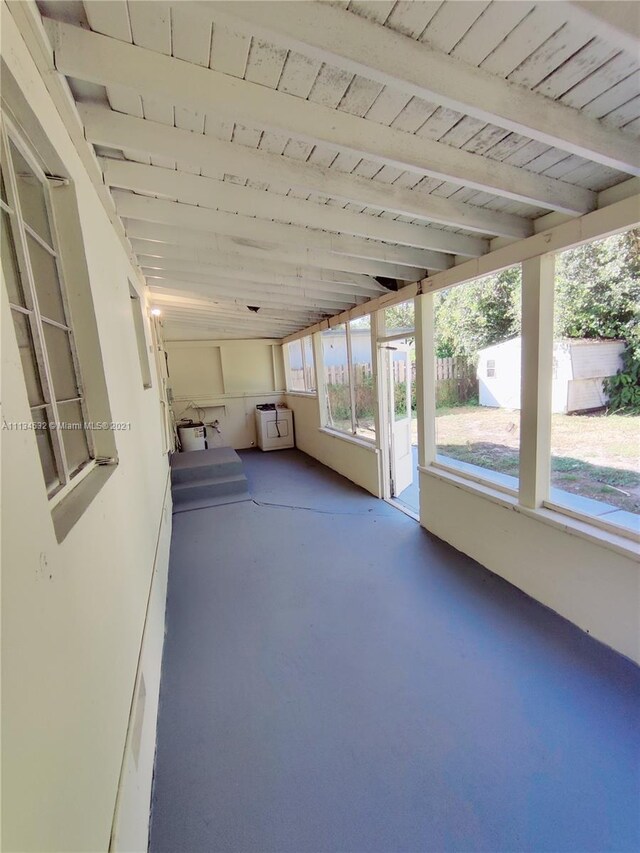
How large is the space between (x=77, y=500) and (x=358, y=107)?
170 cm

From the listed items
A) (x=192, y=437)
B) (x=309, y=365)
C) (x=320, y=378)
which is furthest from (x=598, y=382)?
(x=192, y=437)

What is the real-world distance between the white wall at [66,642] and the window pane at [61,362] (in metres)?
0.14

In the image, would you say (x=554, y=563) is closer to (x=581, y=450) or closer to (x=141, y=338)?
(x=581, y=450)

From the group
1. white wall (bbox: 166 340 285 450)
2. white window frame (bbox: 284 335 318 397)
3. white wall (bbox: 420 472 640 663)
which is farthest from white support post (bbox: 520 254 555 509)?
white wall (bbox: 166 340 285 450)

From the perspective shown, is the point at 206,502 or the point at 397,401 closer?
the point at 397,401

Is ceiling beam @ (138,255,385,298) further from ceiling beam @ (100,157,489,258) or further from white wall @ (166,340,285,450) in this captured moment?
white wall @ (166,340,285,450)

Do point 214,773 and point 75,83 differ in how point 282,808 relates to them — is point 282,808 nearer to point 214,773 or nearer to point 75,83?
point 214,773

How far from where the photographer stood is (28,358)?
3.46 feet

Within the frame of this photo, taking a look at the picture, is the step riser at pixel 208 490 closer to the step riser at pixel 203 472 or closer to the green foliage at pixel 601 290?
the step riser at pixel 203 472

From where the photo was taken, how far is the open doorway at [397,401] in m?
3.88

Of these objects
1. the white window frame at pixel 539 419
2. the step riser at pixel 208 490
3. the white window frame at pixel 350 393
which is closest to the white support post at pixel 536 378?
the white window frame at pixel 539 419

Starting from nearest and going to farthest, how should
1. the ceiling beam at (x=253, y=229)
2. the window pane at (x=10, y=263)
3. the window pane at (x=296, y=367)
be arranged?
the window pane at (x=10, y=263)
the ceiling beam at (x=253, y=229)
the window pane at (x=296, y=367)

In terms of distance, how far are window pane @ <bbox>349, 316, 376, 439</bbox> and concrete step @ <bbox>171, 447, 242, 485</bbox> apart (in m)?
1.89

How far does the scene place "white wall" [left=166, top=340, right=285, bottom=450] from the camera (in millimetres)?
7191
